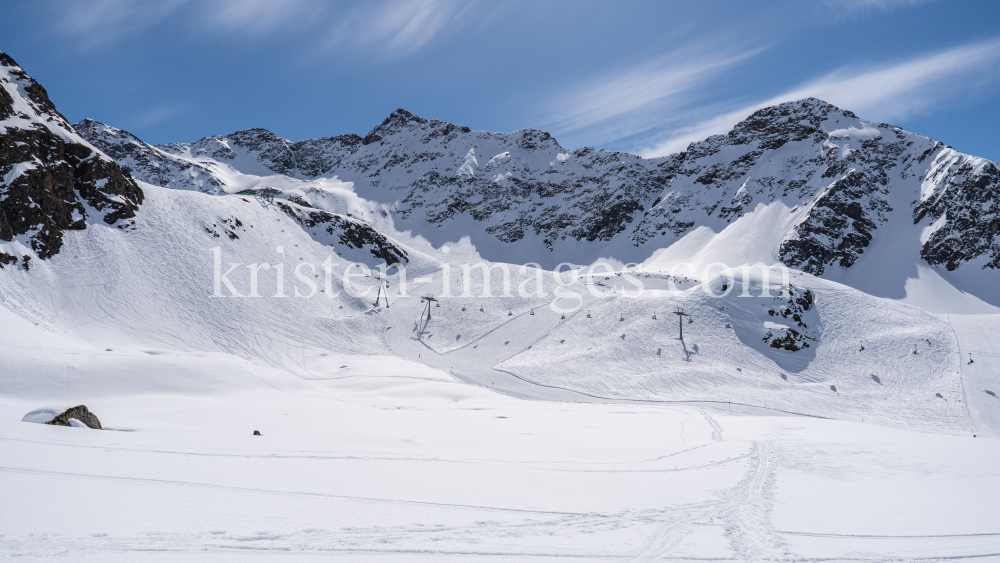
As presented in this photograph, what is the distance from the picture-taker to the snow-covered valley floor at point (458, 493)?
6090mm

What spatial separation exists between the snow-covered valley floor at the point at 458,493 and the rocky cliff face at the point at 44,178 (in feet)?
119

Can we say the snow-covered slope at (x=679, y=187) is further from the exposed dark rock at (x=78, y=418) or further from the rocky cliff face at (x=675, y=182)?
the exposed dark rock at (x=78, y=418)

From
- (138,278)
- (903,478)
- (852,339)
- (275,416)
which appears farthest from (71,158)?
(852,339)

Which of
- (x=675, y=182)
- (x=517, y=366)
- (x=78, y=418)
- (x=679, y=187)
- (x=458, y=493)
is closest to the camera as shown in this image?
(x=458, y=493)

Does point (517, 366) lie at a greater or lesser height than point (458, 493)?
lesser

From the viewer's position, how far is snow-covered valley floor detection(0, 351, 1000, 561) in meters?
6.09

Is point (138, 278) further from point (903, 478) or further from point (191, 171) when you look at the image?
point (191, 171)

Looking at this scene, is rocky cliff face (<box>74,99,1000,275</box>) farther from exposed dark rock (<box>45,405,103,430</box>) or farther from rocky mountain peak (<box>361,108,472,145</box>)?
exposed dark rock (<box>45,405,103,430</box>)

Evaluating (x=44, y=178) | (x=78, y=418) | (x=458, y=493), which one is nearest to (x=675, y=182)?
(x=44, y=178)

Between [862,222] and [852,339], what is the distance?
68.0 metres

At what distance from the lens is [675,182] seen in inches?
4993

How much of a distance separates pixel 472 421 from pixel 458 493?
11468mm

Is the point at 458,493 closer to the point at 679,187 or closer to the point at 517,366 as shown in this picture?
the point at 517,366

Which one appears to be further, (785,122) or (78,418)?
(785,122)
